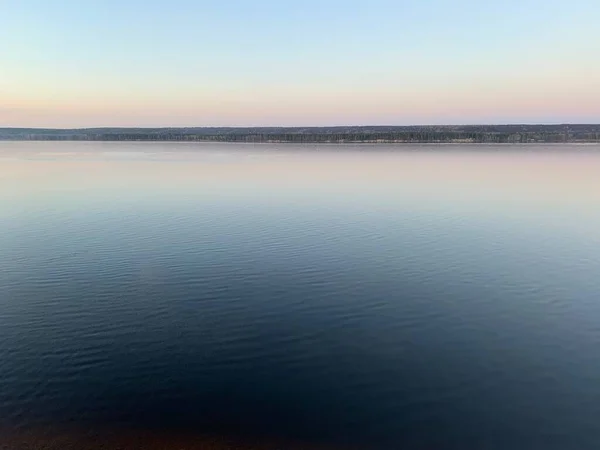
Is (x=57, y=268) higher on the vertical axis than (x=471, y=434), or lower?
higher

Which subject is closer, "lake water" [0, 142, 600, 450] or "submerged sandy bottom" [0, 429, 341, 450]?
"submerged sandy bottom" [0, 429, 341, 450]

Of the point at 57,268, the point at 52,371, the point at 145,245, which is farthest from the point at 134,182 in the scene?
the point at 52,371

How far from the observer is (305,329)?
1204 centimetres

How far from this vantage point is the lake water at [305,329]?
8594 mm

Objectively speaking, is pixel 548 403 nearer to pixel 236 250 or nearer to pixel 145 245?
pixel 236 250

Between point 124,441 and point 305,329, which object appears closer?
point 124,441

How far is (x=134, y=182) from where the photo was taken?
43750 mm

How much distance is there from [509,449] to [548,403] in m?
1.80

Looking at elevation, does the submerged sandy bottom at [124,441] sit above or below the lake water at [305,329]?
below

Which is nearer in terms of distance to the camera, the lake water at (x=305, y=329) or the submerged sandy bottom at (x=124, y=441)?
the submerged sandy bottom at (x=124, y=441)

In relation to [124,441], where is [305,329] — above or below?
above

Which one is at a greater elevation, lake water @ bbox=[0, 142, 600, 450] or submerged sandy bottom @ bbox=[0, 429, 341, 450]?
lake water @ bbox=[0, 142, 600, 450]

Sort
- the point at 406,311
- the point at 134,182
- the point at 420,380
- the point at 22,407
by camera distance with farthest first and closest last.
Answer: the point at 134,182
the point at 406,311
the point at 420,380
the point at 22,407

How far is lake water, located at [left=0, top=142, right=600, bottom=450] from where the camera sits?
859 centimetres
